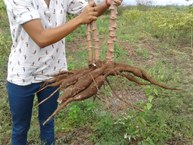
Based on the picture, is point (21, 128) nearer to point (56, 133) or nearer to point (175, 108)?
point (56, 133)

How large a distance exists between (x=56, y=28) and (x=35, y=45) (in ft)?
1.03

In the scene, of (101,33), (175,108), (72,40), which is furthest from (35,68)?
(101,33)

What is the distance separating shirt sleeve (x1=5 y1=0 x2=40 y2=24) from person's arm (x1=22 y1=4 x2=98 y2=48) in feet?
0.08

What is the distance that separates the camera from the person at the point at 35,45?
1.84 meters

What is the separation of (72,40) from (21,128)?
447 centimetres

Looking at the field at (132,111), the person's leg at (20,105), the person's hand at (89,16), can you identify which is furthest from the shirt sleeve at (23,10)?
the field at (132,111)

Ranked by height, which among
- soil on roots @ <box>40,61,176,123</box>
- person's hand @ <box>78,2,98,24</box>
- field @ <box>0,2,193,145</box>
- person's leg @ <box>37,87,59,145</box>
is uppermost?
person's hand @ <box>78,2,98,24</box>

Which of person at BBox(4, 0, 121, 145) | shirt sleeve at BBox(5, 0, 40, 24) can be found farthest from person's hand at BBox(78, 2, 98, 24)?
shirt sleeve at BBox(5, 0, 40, 24)

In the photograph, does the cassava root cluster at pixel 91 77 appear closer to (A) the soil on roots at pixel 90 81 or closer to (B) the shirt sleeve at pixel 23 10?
(A) the soil on roots at pixel 90 81

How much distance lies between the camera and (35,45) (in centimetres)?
209

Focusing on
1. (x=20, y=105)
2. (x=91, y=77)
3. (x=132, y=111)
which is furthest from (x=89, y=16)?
(x=132, y=111)

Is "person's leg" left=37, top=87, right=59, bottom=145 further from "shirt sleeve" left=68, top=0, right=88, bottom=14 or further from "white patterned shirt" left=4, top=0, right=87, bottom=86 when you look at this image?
"shirt sleeve" left=68, top=0, right=88, bottom=14

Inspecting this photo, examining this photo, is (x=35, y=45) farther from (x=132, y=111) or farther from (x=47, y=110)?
(x=132, y=111)

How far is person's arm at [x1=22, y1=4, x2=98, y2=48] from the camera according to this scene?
1793 millimetres
